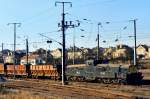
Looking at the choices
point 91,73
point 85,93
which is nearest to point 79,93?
point 85,93

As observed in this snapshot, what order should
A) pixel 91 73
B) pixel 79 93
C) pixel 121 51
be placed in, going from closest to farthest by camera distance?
pixel 79 93 → pixel 91 73 → pixel 121 51

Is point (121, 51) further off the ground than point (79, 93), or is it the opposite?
point (121, 51)

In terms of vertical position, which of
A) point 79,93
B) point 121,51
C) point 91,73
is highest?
point 121,51

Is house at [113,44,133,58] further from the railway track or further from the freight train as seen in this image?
the railway track

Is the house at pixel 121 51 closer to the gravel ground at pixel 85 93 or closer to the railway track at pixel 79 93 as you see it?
the railway track at pixel 79 93

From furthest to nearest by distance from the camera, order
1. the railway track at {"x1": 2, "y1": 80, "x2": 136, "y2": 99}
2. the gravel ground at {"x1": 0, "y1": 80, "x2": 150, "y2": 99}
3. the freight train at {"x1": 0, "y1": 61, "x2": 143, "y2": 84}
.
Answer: the freight train at {"x1": 0, "y1": 61, "x2": 143, "y2": 84}
the railway track at {"x1": 2, "y1": 80, "x2": 136, "y2": 99}
the gravel ground at {"x1": 0, "y1": 80, "x2": 150, "y2": 99}

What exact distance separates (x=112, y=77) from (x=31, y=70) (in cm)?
2422

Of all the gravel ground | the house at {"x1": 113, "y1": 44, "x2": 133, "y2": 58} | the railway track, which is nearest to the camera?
the gravel ground

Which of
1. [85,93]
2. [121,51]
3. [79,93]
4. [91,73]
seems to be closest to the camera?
[85,93]

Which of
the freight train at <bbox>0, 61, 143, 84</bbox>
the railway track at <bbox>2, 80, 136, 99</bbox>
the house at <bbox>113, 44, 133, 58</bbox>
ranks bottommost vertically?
the railway track at <bbox>2, 80, 136, 99</bbox>

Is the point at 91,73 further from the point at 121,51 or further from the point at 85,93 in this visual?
the point at 121,51

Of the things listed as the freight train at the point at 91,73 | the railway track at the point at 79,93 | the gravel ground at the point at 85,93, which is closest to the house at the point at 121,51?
the freight train at the point at 91,73

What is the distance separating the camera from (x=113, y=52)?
182 meters

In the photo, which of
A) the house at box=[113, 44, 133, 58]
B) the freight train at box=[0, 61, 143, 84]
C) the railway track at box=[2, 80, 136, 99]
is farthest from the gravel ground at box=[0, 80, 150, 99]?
the house at box=[113, 44, 133, 58]
